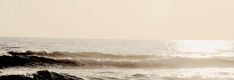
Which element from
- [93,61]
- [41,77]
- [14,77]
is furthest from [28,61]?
[41,77]

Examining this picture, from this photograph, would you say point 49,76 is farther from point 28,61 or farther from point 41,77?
point 28,61

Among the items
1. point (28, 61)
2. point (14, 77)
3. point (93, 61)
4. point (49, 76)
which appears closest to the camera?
point (14, 77)

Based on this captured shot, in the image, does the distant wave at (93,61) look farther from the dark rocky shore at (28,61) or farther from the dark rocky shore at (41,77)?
the dark rocky shore at (41,77)

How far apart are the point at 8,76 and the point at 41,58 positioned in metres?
16.6

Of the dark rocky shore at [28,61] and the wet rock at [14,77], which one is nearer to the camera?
the wet rock at [14,77]

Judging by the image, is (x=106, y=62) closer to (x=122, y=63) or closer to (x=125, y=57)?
(x=122, y=63)

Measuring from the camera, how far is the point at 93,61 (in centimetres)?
4141

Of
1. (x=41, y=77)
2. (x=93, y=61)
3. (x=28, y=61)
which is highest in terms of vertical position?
(x=93, y=61)

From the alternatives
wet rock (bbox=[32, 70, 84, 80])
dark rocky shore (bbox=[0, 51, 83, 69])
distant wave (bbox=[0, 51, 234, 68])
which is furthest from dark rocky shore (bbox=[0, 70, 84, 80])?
distant wave (bbox=[0, 51, 234, 68])

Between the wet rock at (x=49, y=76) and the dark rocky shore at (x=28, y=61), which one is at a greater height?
the dark rocky shore at (x=28, y=61)

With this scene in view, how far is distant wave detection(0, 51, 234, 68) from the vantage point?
3672 centimetres

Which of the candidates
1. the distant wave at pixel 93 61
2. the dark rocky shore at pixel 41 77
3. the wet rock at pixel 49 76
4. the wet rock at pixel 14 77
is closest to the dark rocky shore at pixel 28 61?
the distant wave at pixel 93 61

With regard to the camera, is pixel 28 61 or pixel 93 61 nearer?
pixel 28 61

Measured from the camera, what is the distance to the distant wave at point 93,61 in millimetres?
36719
